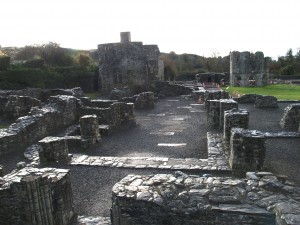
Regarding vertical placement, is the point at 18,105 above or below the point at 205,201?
above

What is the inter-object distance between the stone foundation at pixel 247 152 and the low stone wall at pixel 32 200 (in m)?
5.32

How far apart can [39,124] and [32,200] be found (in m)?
8.46

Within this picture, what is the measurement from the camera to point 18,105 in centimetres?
1906

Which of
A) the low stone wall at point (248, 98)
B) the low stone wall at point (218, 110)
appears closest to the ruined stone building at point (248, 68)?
the low stone wall at point (248, 98)

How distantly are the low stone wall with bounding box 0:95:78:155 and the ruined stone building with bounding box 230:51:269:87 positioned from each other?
2748cm

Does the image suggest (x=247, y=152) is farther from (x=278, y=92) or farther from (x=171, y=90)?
(x=278, y=92)

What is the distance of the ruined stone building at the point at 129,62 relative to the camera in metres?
31.0

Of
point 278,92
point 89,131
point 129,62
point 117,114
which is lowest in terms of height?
point 89,131

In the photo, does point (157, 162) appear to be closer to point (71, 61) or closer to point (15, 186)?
point (15, 186)

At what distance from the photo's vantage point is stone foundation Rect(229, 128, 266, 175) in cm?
907

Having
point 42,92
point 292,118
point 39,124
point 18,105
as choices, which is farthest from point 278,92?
point 39,124

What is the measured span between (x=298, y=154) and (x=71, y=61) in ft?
116

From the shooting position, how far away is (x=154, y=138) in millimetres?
14203

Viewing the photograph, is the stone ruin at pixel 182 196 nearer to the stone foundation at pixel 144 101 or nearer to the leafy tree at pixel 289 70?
the stone foundation at pixel 144 101
